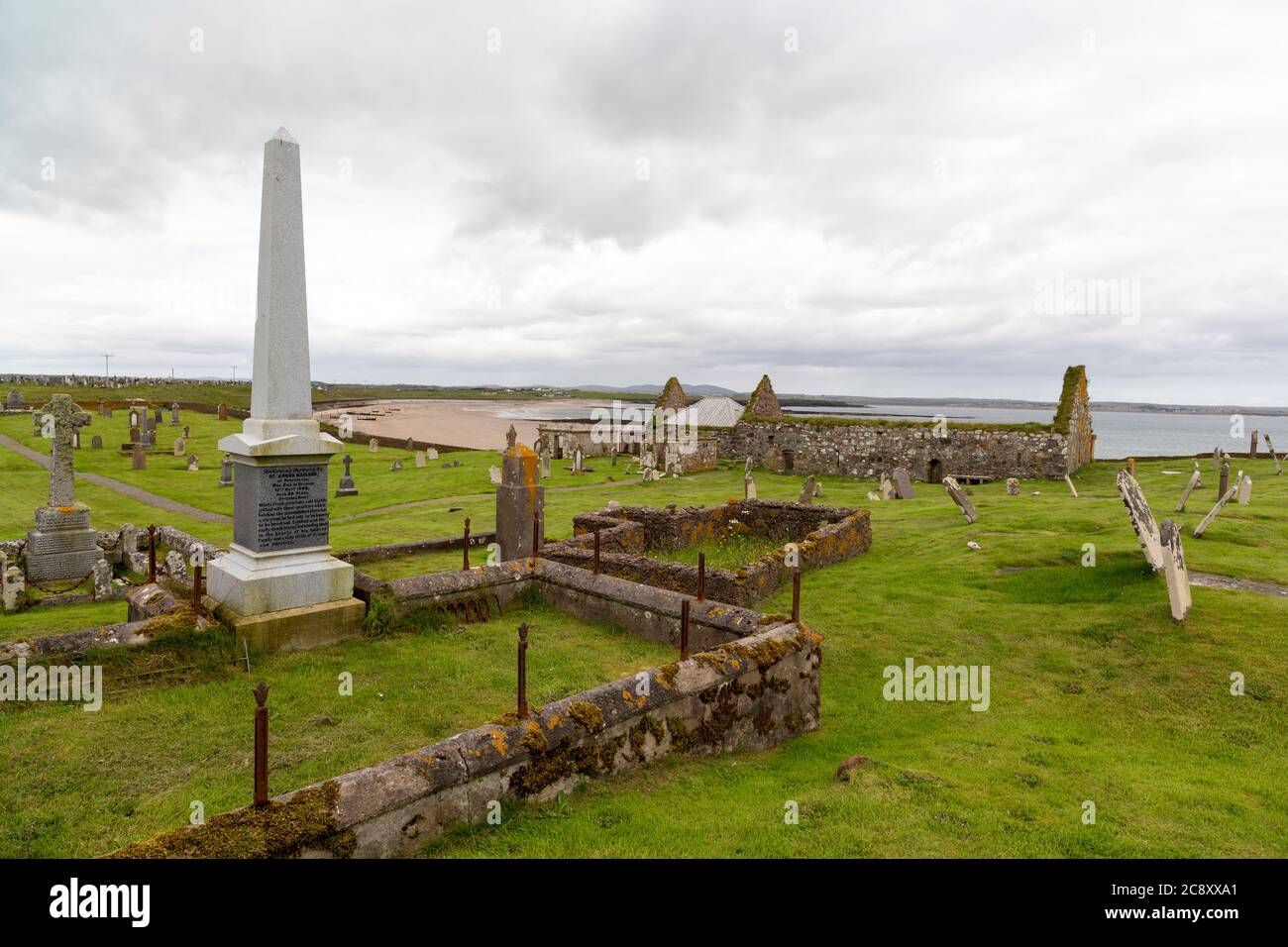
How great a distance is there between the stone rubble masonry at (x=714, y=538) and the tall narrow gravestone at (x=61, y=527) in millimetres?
10041

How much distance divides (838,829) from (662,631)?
451 cm

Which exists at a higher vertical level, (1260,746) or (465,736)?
(465,736)

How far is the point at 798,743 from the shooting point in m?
6.65

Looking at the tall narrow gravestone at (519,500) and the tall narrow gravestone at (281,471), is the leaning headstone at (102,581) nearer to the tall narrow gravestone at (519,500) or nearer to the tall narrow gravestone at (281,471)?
the tall narrow gravestone at (281,471)

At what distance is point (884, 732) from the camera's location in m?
7.00

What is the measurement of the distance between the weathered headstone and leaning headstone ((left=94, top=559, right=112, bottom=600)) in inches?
288

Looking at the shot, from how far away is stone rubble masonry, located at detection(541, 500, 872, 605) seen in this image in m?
11.9

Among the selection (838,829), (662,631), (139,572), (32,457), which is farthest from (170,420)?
(838,829)

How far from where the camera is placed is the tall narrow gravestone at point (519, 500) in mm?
13461

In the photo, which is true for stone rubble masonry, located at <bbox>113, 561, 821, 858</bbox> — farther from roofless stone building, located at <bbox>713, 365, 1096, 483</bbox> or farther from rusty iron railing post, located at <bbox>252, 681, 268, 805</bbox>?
roofless stone building, located at <bbox>713, 365, 1096, 483</bbox>

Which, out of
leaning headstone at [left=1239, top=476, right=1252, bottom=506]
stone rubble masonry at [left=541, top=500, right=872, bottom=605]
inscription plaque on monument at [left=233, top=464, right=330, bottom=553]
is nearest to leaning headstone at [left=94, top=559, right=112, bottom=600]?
inscription plaque on monument at [left=233, top=464, right=330, bottom=553]

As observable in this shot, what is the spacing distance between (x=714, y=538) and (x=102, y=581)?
1267cm

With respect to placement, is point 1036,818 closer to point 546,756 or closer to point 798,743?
point 798,743

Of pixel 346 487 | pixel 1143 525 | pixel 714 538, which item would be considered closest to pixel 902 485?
pixel 714 538
